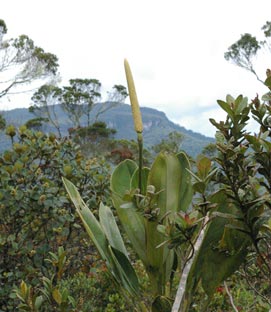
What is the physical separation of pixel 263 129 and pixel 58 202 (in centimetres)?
172

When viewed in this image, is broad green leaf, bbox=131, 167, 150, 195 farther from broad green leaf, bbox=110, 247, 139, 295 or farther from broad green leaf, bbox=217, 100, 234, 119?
broad green leaf, bbox=217, 100, 234, 119

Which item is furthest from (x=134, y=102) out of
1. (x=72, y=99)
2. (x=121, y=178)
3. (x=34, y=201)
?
(x=72, y=99)

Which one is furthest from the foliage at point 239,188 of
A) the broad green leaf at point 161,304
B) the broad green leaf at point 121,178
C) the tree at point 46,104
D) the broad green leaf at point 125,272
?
the tree at point 46,104

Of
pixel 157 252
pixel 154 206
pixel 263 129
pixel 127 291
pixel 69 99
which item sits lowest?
pixel 127 291

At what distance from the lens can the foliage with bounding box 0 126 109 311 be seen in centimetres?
279

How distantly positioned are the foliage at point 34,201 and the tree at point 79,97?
28863 millimetres

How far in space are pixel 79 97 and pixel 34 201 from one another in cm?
3016

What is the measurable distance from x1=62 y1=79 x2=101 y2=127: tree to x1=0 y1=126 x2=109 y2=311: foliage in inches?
1136

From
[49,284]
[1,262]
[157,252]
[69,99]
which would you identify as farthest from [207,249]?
[69,99]

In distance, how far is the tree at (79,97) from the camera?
3206 centimetres

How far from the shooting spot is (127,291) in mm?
1567

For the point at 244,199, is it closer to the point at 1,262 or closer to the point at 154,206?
the point at 154,206

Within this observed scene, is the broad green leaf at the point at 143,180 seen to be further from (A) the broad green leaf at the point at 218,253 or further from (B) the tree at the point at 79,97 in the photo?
(B) the tree at the point at 79,97

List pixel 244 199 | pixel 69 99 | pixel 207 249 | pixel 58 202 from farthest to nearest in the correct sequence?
pixel 69 99 → pixel 58 202 → pixel 207 249 → pixel 244 199
